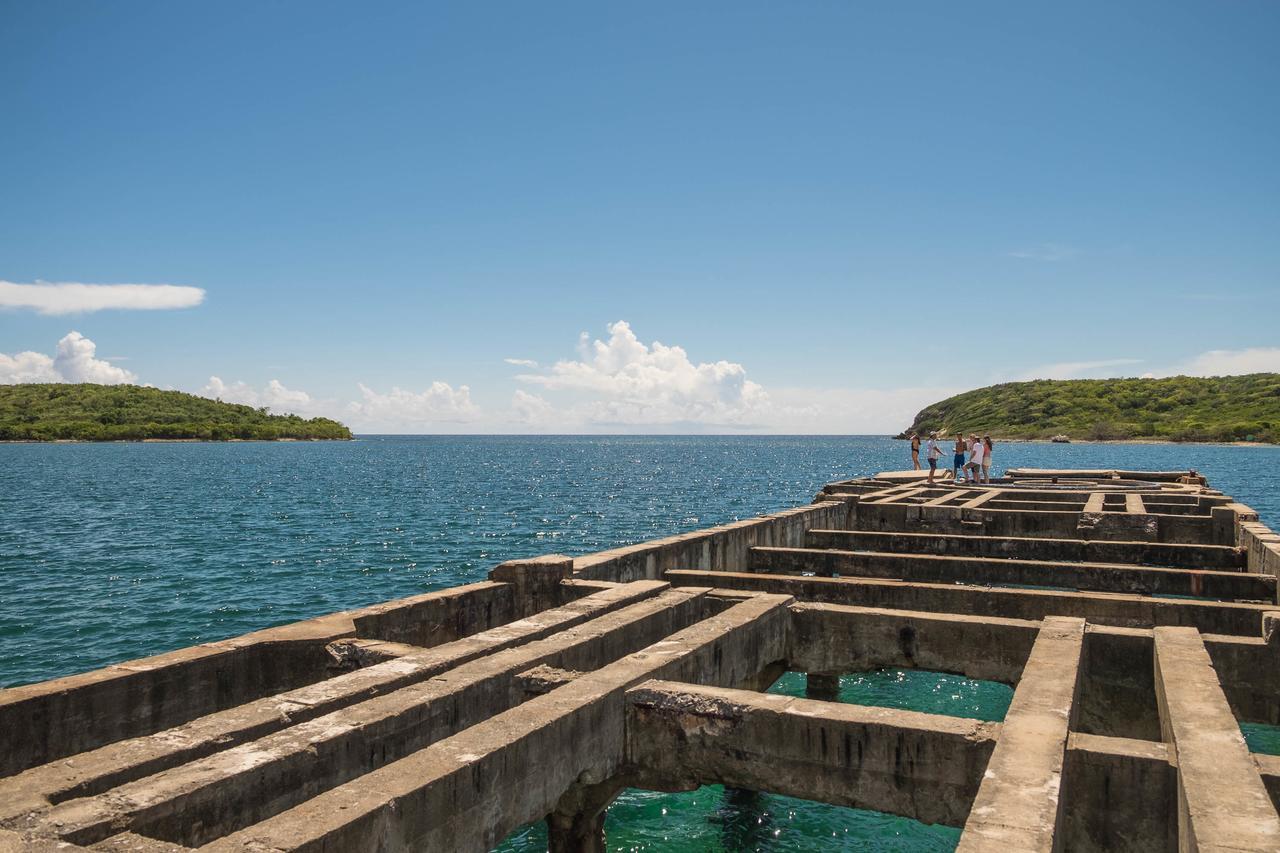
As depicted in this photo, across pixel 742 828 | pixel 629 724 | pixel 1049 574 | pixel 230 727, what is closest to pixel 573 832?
pixel 629 724

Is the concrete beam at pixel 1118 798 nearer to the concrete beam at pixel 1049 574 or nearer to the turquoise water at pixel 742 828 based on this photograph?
the turquoise water at pixel 742 828

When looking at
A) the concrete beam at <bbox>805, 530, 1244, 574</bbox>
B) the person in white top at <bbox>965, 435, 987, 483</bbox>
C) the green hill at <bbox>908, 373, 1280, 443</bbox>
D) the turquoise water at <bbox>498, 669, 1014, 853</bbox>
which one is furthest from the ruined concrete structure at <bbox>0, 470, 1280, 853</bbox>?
the green hill at <bbox>908, 373, 1280, 443</bbox>

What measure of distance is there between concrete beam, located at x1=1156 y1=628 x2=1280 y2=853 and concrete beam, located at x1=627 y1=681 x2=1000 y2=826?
125cm

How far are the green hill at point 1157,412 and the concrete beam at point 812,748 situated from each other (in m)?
178

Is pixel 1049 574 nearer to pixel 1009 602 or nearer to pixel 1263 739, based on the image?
pixel 1009 602

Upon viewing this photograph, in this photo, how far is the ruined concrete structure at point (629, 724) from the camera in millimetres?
4863

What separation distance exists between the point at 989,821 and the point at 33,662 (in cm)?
2280

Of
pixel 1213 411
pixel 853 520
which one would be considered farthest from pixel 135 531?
pixel 1213 411

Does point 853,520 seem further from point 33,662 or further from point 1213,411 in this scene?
point 1213,411

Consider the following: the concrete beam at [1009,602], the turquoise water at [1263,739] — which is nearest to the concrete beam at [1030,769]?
the concrete beam at [1009,602]

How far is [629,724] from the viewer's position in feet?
22.8

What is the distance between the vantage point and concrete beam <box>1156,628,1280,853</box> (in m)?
4.27

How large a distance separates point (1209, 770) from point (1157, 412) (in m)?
201

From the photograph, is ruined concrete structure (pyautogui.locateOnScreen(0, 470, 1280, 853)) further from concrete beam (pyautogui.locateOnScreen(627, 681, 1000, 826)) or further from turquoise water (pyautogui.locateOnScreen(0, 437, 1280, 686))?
turquoise water (pyautogui.locateOnScreen(0, 437, 1280, 686))
